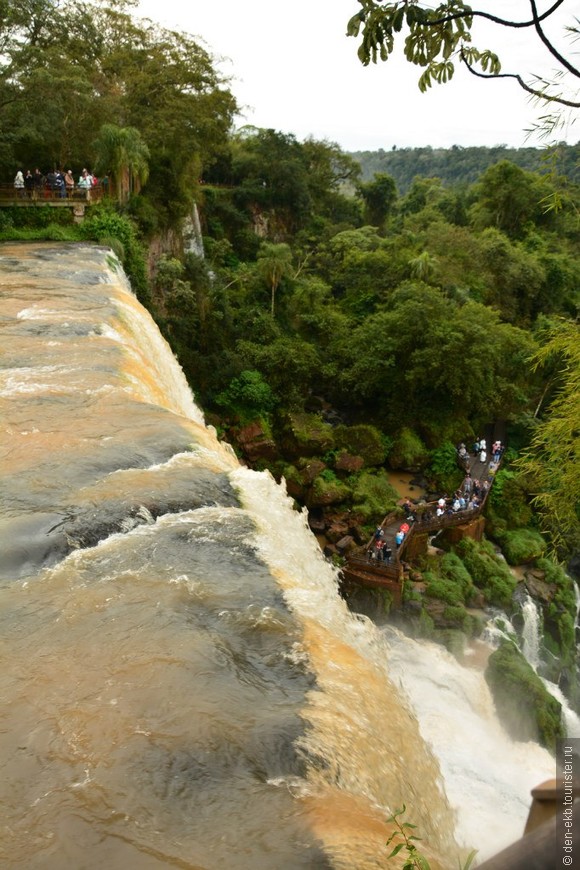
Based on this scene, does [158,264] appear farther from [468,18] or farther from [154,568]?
[468,18]

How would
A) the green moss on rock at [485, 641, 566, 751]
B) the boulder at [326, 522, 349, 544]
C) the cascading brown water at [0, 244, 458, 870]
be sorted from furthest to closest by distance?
the boulder at [326, 522, 349, 544]
the green moss on rock at [485, 641, 566, 751]
the cascading brown water at [0, 244, 458, 870]

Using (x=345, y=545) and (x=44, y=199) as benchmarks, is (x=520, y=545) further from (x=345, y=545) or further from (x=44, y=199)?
(x=44, y=199)

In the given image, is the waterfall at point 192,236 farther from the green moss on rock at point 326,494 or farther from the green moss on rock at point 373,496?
the green moss on rock at point 373,496

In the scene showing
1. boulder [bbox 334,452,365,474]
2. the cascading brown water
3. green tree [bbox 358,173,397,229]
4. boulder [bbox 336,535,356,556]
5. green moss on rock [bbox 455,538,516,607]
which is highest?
green tree [bbox 358,173,397,229]

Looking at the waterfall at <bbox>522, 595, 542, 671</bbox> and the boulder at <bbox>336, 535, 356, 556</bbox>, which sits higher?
the boulder at <bbox>336, 535, 356, 556</bbox>

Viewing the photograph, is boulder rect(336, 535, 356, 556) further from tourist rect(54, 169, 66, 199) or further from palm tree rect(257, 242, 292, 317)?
tourist rect(54, 169, 66, 199)

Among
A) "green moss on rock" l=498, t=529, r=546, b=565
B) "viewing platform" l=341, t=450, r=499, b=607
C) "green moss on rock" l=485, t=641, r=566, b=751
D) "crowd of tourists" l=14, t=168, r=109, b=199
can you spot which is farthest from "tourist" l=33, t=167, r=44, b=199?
"green moss on rock" l=485, t=641, r=566, b=751

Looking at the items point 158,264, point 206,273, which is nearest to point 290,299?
point 206,273

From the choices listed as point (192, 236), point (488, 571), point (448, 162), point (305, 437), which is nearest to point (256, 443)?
point (305, 437)
